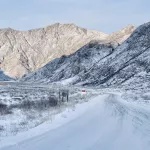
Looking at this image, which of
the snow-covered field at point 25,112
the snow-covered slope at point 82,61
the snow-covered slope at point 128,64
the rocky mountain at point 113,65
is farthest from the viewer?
the snow-covered slope at point 82,61

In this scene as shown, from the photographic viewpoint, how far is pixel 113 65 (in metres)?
137

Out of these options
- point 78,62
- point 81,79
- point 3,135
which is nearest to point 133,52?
point 81,79

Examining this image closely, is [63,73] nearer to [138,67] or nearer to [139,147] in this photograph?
[138,67]

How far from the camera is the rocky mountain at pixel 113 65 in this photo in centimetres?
11612

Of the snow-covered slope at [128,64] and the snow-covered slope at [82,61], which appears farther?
the snow-covered slope at [82,61]

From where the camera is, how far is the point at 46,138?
18891 mm

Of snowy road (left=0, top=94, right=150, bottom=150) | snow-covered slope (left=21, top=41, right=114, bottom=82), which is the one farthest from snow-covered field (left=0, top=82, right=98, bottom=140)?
snow-covered slope (left=21, top=41, right=114, bottom=82)

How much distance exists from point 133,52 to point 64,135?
393 feet

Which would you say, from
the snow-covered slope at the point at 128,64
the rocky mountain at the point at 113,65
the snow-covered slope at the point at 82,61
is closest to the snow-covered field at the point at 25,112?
the rocky mountain at the point at 113,65

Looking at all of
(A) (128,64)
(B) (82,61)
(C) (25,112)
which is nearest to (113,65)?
(A) (128,64)

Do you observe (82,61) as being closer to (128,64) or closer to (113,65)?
(113,65)

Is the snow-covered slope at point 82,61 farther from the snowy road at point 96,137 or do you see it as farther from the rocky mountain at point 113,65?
the snowy road at point 96,137

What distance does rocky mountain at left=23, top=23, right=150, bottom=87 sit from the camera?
116125mm

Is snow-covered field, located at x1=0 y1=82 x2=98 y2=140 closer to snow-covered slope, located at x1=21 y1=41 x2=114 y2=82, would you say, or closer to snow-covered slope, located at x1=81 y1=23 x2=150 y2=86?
snow-covered slope, located at x1=81 y1=23 x2=150 y2=86
